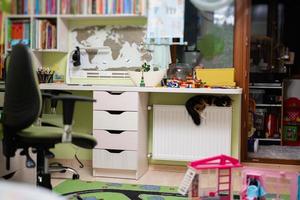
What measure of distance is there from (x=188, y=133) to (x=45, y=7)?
1.87 meters

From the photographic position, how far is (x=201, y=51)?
381cm

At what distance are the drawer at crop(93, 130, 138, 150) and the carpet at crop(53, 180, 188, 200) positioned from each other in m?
0.33

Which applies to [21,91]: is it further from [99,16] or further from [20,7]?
[20,7]

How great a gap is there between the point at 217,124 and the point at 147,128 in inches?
→ 27.2

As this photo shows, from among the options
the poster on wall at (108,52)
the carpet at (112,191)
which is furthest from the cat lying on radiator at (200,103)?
the carpet at (112,191)

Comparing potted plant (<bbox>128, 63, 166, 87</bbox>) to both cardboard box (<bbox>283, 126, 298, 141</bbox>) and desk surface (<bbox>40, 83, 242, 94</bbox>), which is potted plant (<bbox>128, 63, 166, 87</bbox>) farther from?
cardboard box (<bbox>283, 126, 298, 141</bbox>)

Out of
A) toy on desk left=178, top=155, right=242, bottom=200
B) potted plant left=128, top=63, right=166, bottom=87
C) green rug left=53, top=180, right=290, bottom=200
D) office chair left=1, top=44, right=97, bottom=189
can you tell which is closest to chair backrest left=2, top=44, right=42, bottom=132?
office chair left=1, top=44, right=97, bottom=189

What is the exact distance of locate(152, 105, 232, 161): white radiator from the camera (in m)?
3.58

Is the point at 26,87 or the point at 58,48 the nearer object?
the point at 26,87

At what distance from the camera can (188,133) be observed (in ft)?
11.9

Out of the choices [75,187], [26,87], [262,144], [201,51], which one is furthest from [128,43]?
[262,144]

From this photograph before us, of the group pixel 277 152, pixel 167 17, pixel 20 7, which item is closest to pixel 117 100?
pixel 167 17

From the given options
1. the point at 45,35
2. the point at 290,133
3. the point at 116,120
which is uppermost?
the point at 45,35

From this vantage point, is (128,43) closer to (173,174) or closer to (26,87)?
(173,174)
